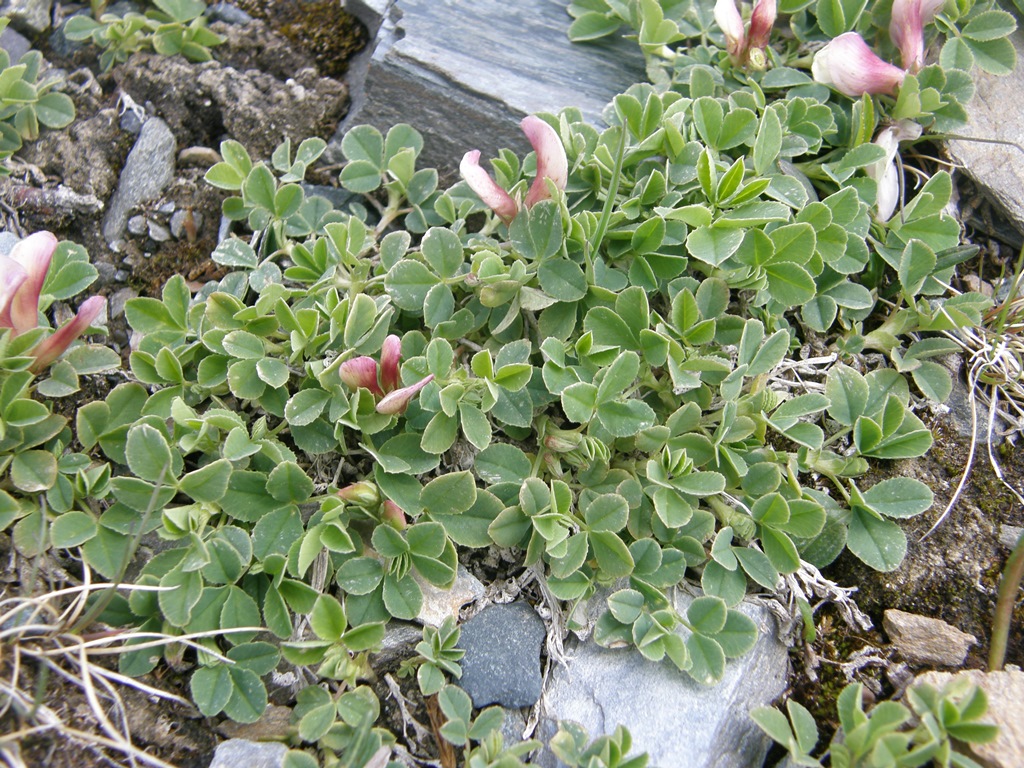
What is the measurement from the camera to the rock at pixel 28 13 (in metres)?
2.79

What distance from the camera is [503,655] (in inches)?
73.7

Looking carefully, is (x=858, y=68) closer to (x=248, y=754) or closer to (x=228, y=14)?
(x=228, y=14)

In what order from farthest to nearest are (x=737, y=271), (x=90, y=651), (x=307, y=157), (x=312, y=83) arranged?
(x=312, y=83) < (x=307, y=157) < (x=737, y=271) < (x=90, y=651)

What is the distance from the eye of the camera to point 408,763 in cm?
180

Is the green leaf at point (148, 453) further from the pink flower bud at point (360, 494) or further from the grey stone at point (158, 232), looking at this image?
the grey stone at point (158, 232)

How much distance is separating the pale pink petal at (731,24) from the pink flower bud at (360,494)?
174cm

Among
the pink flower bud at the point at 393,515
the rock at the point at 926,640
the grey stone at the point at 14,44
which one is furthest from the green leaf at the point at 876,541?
the grey stone at the point at 14,44

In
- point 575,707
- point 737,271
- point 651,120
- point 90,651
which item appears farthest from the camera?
point 651,120

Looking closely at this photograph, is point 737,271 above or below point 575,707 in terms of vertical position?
above

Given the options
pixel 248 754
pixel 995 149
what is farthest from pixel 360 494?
pixel 995 149

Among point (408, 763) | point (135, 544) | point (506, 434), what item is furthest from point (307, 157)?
point (408, 763)

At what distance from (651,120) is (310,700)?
1.73 m

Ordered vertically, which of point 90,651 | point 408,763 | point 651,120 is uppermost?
point 651,120

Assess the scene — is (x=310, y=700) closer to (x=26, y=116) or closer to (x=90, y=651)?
(x=90, y=651)
